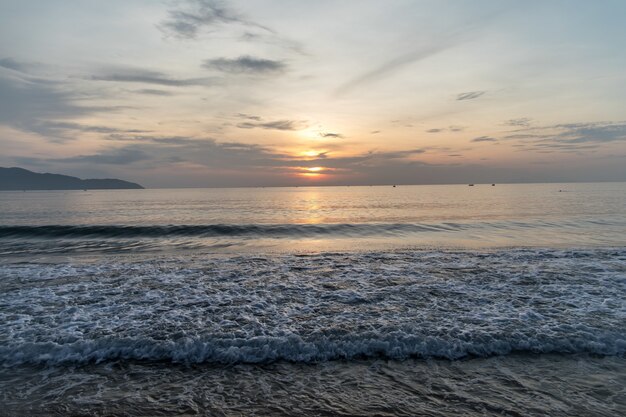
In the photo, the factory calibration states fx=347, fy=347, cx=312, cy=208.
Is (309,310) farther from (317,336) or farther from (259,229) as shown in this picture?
(259,229)

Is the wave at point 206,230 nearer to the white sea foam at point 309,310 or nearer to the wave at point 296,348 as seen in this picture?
the white sea foam at point 309,310

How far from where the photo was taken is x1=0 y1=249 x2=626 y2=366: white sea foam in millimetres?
8141

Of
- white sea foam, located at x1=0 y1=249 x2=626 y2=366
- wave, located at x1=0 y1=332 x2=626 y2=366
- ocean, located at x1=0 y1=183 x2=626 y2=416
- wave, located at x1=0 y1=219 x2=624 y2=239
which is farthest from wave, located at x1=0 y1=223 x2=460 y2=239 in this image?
wave, located at x1=0 y1=332 x2=626 y2=366

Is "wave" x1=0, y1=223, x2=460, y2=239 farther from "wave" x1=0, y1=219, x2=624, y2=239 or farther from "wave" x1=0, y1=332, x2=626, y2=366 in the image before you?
"wave" x1=0, y1=332, x2=626, y2=366

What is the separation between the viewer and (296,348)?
8.16 meters

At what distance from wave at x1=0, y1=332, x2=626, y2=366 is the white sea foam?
3 cm

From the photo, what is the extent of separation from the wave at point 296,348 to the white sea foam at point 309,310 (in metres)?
0.03

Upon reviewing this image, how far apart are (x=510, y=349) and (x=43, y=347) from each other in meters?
11.0

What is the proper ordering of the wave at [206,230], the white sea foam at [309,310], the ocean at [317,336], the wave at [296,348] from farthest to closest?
the wave at [206,230], the white sea foam at [309,310], the wave at [296,348], the ocean at [317,336]

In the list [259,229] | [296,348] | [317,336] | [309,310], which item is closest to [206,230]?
[259,229]

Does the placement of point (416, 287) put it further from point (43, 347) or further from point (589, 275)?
point (43, 347)

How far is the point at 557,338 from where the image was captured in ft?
27.9

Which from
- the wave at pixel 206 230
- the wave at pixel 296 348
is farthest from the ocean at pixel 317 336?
the wave at pixel 206 230

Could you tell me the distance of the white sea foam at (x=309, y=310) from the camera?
26.7 feet
